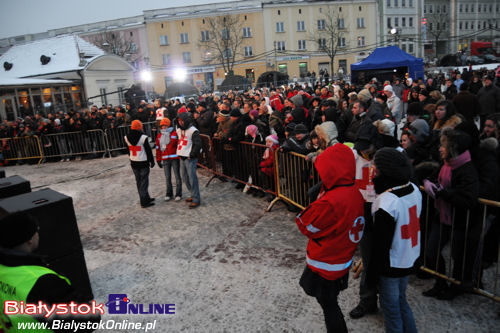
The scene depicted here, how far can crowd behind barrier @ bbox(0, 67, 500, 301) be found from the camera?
388 centimetres

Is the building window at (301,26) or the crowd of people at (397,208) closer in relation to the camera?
the crowd of people at (397,208)

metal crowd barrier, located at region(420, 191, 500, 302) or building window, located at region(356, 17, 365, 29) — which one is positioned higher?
building window, located at region(356, 17, 365, 29)

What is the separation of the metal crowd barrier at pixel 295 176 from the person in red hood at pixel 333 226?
293 cm

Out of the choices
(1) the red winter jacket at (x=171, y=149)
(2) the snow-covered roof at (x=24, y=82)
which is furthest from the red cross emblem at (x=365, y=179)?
(2) the snow-covered roof at (x=24, y=82)

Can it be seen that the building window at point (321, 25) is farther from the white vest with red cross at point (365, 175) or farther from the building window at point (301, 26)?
the white vest with red cross at point (365, 175)

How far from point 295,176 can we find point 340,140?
1767mm

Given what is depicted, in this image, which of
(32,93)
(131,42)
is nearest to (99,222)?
(32,93)

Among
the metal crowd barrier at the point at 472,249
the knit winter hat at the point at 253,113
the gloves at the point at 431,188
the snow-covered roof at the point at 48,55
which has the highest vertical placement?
the snow-covered roof at the point at 48,55

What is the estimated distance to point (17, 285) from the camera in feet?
6.61

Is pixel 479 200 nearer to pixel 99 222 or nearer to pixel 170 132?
pixel 170 132

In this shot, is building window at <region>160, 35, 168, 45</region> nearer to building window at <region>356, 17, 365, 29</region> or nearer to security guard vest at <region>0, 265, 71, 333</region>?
building window at <region>356, 17, 365, 29</region>

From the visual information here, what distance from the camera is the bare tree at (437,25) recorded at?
235ft

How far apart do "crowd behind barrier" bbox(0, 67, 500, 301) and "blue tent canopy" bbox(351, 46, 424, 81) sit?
5.96 m

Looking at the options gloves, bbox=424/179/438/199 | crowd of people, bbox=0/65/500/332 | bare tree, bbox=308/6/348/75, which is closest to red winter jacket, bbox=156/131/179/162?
crowd of people, bbox=0/65/500/332
